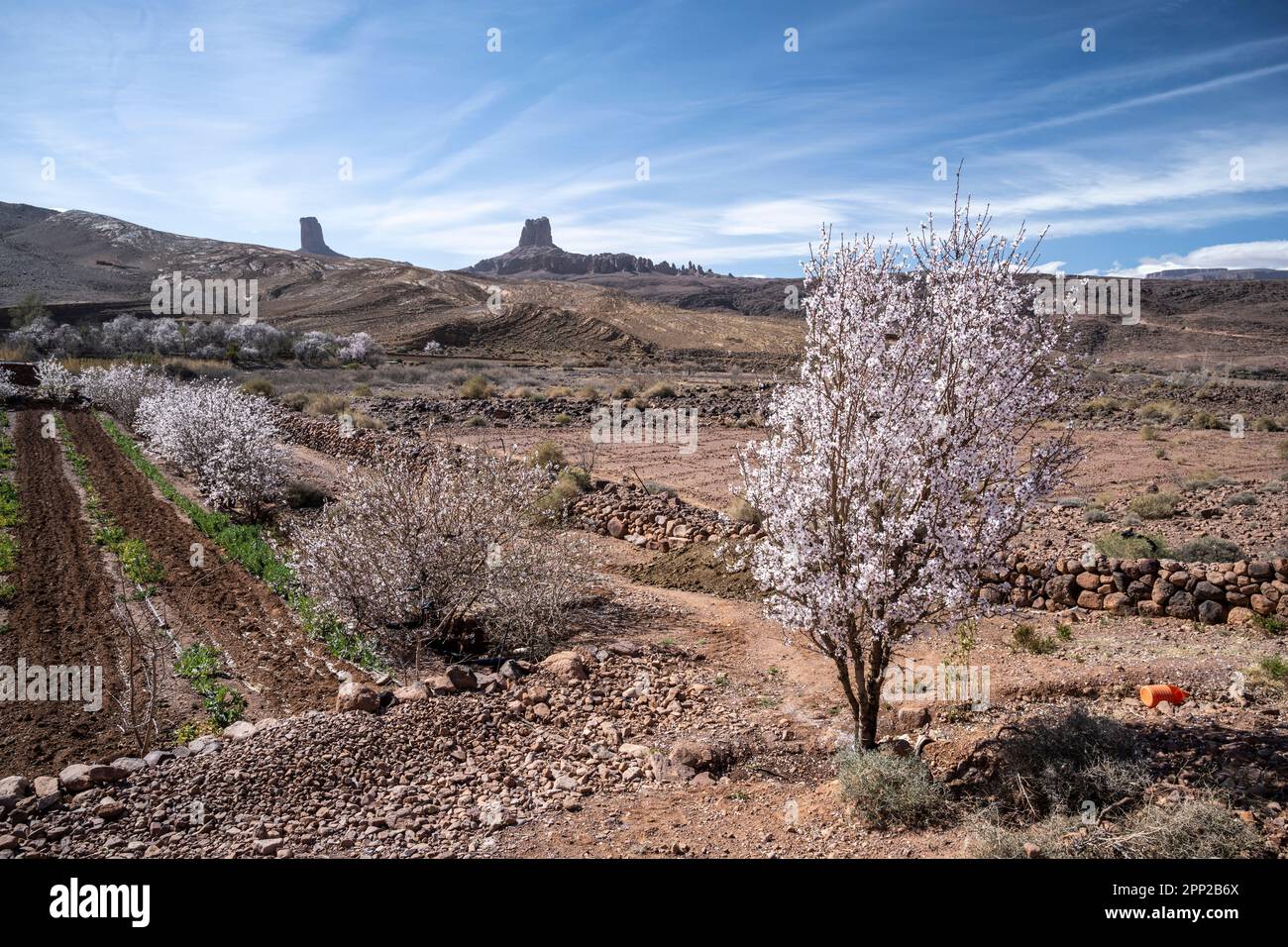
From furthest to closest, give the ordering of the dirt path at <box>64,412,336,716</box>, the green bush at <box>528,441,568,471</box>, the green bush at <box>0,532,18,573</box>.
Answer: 1. the green bush at <box>528,441,568,471</box>
2. the green bush at <box>0,532,18,573</box>
3. the dirt path at <box>64,412,336,716</box>

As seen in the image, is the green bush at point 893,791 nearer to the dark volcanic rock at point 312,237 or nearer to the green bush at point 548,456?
the green bush at point 548,456

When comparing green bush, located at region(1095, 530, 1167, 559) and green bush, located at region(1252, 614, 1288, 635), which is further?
green bush, located at region(1095, 530, 1167, 559)

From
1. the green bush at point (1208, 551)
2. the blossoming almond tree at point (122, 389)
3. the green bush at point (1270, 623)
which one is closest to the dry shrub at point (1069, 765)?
the green bush at point (1270, 623)

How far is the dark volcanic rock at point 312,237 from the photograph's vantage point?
189750mm

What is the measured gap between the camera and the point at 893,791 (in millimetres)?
4336

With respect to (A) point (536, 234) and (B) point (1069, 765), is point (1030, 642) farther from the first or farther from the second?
(A) point (536, 234)

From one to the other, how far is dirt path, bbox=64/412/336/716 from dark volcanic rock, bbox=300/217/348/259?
7774 inches

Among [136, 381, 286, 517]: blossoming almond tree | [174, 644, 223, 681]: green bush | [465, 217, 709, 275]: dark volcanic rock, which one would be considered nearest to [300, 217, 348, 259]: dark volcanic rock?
[465, 217, 709, 275]: dark volcanic rock

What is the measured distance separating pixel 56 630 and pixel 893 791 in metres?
9.79

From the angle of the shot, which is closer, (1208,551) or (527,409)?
(1208,551)

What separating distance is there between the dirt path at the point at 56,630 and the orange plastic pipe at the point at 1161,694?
27.1ft

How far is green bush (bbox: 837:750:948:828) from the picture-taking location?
430 centimetres

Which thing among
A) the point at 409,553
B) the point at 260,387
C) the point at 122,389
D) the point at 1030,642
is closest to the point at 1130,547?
the point at 1030,642

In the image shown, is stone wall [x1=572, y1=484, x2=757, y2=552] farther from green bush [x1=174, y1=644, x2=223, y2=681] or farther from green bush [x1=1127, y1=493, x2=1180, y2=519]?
green bush [x1=1127, y1=493, x2=1180, y2=519]
